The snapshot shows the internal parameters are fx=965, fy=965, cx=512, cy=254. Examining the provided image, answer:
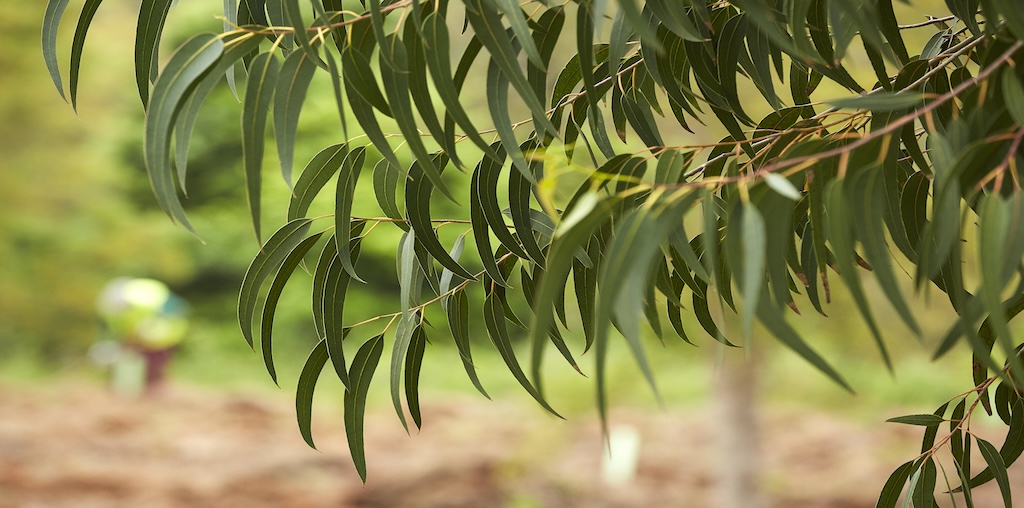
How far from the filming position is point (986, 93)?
1.44 feet

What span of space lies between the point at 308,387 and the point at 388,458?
2.77 metres

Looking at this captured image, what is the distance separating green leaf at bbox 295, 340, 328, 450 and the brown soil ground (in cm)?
210

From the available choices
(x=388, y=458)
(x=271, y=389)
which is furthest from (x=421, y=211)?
(x=271, y=389)

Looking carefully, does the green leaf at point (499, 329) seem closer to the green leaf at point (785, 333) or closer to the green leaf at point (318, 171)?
the green leaf at point (318, 171)

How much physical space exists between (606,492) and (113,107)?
342 cm

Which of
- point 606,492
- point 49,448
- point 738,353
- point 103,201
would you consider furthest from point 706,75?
point 103,201

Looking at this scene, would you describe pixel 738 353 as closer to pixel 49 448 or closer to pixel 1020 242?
pixel 49 448

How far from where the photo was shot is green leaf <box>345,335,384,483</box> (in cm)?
66

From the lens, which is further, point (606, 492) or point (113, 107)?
point (113, 107)

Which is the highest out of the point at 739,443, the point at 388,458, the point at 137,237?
the point at 137,237

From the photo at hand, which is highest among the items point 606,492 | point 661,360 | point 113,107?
point 113,107

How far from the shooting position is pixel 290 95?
0.47 metres

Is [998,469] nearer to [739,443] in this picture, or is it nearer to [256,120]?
[256,120]

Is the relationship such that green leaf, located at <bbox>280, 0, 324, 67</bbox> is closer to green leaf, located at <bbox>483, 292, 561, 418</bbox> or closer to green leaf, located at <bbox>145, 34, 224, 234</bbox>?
green leaf, located at <bbox>145, 34, 224, 234</bbox>
